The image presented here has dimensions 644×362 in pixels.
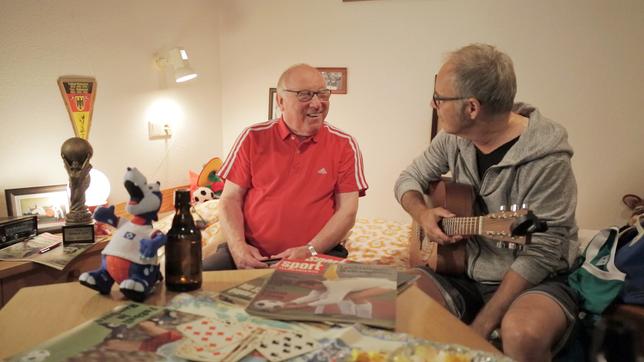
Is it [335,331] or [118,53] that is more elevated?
[118,53]

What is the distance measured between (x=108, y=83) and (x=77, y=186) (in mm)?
854

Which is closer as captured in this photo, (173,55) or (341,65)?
(173,55)

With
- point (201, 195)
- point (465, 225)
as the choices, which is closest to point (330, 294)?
point (465, 225)

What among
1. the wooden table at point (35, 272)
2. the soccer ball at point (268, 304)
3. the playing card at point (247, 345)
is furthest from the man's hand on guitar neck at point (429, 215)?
the wooden table at point (35, 272)

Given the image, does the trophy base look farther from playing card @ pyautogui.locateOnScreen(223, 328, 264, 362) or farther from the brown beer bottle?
playing card @ pyautogui.locateOnScreen(223, 328, 264, 362)

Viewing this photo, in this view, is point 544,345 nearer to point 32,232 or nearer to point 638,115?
point 32,232

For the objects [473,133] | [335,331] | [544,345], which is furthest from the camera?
[473,133]

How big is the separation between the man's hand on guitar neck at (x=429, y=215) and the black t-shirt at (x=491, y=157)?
0.20 meters

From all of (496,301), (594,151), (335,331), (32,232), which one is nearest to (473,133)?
(496,301)

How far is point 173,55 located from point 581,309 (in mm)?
2503

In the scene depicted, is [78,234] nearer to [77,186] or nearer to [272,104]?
[77,186]

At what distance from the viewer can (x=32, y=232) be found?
1.67 meters

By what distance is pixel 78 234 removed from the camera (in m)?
1.67

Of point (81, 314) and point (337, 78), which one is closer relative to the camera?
point (81, 314)
